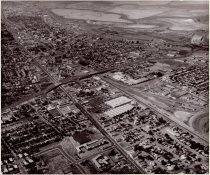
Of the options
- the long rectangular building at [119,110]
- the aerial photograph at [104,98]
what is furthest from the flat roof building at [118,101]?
the long rectangular building at [119,110]

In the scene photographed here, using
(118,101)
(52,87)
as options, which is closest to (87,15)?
(52,87)

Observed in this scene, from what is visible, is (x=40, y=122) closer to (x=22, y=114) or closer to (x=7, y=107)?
(x=22, y=114)

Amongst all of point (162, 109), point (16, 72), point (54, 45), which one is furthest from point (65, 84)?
point (54, 45)

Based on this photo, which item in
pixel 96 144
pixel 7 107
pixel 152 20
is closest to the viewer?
pixel 96 144

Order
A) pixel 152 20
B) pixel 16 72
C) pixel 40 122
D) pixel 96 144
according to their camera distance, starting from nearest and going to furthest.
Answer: pixel 96 144, pixel 40 122, pixel 16 72, pixel 152 20

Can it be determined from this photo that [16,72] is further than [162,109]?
Yes

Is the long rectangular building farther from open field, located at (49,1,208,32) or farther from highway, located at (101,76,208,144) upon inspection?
open field, located at (49,1,208,32)

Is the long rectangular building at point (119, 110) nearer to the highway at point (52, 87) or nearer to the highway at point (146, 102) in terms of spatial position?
the highway at point (146, 102)

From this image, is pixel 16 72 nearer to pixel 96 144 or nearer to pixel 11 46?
pixel 11 46
